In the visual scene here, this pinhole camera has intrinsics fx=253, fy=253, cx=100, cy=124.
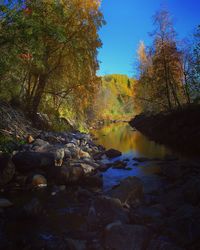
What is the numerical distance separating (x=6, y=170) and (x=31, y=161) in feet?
3.26

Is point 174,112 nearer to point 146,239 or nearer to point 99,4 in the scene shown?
point 99,4

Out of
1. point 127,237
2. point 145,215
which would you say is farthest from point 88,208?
point 127,237

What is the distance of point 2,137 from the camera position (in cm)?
1062

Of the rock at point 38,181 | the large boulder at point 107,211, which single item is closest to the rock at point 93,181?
the rock at point 38,181

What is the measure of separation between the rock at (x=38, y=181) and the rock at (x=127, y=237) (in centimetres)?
355

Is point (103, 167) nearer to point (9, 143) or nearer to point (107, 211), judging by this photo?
point (9, 143)

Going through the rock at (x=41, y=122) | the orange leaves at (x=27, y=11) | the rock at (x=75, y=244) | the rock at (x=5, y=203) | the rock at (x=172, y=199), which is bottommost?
the rock at (x=75, y=244)

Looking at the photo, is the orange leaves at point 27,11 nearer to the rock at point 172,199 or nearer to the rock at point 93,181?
the rock at point 93,181

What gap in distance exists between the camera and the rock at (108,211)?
5.32 meters

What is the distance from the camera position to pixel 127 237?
4.53 metres

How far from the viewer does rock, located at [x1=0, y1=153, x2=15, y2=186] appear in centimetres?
755

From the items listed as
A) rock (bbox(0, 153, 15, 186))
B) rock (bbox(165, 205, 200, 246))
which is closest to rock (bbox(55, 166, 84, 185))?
rock (bbox(0, 153, 15, 186))

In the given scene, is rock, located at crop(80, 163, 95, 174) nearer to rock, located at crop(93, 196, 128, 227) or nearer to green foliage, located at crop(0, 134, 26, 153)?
rock, located at crop(93, 196, 128, 227)

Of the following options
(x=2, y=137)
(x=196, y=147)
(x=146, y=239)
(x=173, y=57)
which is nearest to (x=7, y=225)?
(x=146, y=239)
